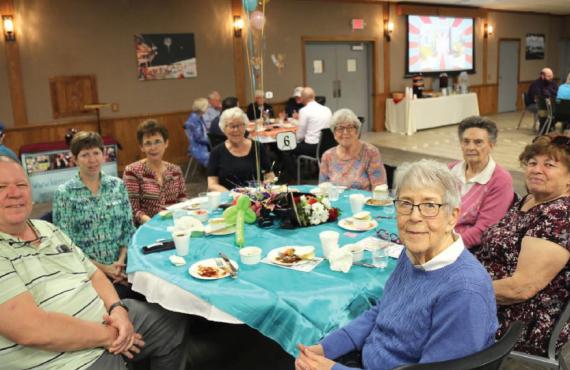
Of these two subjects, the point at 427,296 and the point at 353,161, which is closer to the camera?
the point at 427,296

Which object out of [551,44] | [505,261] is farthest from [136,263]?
[551,44]

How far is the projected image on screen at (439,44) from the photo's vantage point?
11.6 meters

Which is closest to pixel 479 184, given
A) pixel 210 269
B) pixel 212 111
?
pixel 210 269

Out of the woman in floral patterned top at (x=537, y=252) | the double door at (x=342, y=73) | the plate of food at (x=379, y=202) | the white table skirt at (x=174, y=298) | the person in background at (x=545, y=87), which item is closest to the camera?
the woman in floral patterned top at (x=537, y=252)

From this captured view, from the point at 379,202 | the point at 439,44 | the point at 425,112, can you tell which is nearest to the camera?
the point at 379,202

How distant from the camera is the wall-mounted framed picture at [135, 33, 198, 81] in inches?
308

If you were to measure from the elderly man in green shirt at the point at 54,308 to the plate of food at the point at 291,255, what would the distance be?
542 mm

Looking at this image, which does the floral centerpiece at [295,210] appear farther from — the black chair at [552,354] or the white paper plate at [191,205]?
the black chair at [552,354]

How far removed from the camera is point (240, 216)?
7.38 ft

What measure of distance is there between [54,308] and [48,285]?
3.3 inches

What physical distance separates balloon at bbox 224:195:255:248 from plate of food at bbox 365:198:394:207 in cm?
70

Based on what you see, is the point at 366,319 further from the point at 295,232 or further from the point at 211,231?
the point at 211,231

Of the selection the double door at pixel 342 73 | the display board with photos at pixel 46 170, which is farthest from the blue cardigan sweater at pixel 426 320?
the double door at pixel 342 73

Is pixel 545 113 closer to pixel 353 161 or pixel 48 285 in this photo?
pixel 353 161
